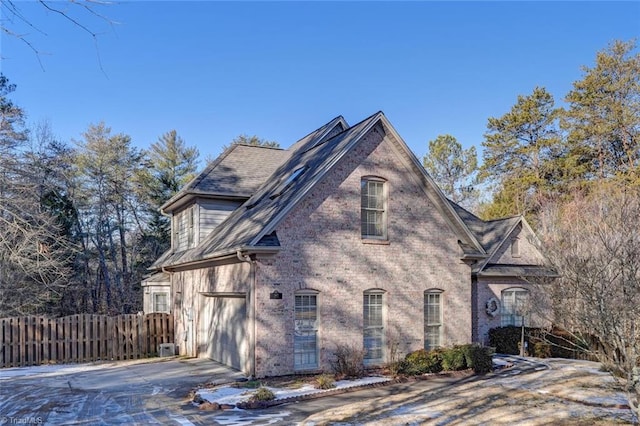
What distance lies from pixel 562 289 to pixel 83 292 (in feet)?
108

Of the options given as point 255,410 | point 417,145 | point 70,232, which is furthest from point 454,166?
point 255,410

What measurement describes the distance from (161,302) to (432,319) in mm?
13011

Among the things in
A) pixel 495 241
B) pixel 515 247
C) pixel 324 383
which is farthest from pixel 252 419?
pixel 515 247

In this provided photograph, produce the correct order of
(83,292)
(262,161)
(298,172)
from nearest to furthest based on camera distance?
(298,172) < (262,161) < (83,292)

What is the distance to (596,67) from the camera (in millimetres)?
36250

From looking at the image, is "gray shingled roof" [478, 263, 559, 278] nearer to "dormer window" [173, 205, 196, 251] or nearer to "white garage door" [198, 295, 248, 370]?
"white garage door" [198, 295, 248, 370]

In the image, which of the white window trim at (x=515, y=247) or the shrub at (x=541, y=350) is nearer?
the shrub at (x=541, y=350)

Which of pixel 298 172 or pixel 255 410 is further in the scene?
pixel 298 172

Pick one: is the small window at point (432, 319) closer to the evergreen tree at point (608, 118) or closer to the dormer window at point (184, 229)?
the dormer window at point (184, 229)

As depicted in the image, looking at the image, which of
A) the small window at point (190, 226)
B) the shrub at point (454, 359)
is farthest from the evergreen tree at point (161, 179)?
the shrub at point (454, 359)

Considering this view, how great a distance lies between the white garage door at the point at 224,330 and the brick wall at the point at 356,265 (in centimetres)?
125

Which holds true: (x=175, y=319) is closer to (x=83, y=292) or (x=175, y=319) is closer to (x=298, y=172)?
(x=298, y=172)

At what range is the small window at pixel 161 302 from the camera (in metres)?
23.4

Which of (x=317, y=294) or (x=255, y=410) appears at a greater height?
(x=317, y=294)
